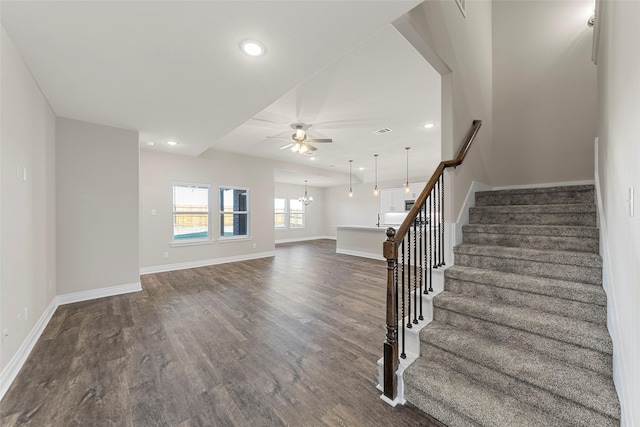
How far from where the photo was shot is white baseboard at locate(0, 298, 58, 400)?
1825 millimetres

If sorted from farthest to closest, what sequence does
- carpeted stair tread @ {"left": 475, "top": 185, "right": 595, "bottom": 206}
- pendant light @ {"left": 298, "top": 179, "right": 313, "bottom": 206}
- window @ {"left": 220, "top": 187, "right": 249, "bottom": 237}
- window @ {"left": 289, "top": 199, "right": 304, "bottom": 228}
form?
window @ {"left": 289, "top": 199, "right": 304, "bottom": 228} < pendant light @ {"left": 298, "top": 179, "right": 313, "bottom": 206} < window @ {"left": 220, "top": 187, "right": 249, "bottom": 237} < carpeted stair tread @ {"left": 475, "top": 185, "right": 595, "bottom": 206}

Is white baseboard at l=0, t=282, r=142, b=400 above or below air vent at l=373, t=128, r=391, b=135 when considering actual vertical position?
below

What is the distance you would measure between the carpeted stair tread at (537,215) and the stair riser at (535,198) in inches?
12.8

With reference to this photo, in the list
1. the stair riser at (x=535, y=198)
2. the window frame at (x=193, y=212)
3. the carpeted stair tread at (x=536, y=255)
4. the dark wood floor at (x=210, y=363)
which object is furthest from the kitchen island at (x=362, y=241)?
the carpeted stair tread at (x=536, y=255)

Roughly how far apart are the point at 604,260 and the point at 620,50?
4.45 feet

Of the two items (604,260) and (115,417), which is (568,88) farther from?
(115,417)

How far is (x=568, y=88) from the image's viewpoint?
3473 mm

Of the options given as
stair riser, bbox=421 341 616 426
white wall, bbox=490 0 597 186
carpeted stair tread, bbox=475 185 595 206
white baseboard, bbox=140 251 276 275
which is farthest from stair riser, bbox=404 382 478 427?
white baseboard, bbox=140 251 276 275

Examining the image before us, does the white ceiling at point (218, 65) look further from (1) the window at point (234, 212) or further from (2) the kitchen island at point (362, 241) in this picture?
(2) the kitchen island at point (362, 241)

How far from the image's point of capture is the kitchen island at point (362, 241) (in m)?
6.64

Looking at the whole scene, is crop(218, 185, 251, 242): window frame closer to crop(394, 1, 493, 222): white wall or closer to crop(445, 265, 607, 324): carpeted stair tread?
crop(394, 1, 493, 222): white wall

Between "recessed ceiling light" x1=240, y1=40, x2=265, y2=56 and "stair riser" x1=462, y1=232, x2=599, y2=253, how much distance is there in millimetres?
2697

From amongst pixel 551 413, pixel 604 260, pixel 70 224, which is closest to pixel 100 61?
pixel 70 224

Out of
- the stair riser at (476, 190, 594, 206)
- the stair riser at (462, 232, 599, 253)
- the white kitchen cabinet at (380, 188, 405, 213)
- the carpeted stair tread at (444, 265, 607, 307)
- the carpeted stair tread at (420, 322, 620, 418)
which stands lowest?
the carpeted stair tread at (420, 322, 620, 418)
